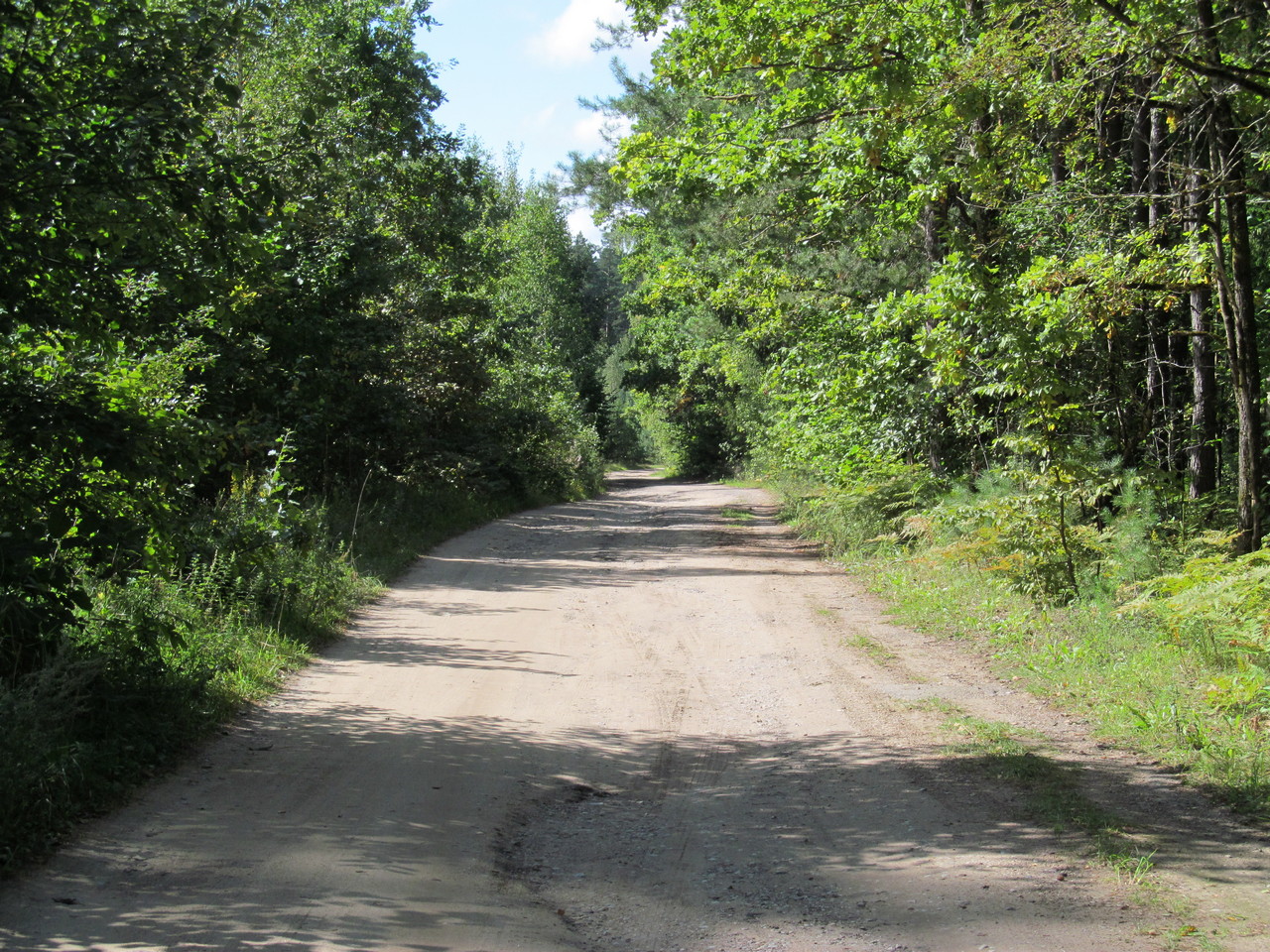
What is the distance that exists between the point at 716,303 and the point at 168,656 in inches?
517

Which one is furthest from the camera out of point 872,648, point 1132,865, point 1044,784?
point 872,648

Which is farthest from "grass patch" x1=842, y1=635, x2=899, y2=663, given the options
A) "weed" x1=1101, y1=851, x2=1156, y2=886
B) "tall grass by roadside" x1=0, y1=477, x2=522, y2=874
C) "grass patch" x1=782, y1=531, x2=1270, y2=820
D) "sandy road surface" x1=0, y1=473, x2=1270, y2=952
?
"tall grass by roadside" x1=0, y1=477, x2=522, y2=874

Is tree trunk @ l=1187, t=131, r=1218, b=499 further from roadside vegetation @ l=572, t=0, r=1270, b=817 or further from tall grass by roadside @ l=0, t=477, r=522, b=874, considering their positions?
tall grass by roadside @ l=0, t=477, r=522, b=874

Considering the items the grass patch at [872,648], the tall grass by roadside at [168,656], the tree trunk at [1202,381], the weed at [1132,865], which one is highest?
the tree trunk at [1202,381]

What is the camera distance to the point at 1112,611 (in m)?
9.12

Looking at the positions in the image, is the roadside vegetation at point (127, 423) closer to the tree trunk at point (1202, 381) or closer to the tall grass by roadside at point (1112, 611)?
the tall grass by roadside at point (1112, 611)

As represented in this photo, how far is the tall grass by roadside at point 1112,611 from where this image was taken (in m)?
6.67

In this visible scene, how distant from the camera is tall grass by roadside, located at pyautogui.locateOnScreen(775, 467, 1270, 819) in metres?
6.67

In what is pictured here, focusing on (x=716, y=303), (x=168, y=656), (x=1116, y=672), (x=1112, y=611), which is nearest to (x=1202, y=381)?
(x=1112, y=611)

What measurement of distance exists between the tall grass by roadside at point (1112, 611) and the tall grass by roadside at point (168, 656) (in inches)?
241

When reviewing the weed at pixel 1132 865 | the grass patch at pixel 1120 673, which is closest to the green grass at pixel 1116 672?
the grass patch at pixel 1120 673

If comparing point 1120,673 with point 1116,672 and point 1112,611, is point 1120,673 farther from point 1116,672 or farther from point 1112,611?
point 1112,611

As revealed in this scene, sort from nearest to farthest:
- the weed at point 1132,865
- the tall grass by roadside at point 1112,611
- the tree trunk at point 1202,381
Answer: the weed at point 1132,865 → the tall grass by roadside at point 1112,611 → the tree trunk at point 1202,381

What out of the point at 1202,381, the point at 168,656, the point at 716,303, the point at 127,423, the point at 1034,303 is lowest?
the point at 168,656
